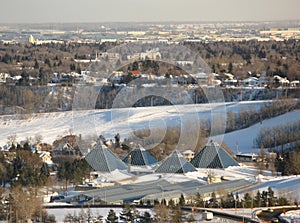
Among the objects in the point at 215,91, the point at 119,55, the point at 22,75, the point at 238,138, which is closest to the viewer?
the point at 238,138

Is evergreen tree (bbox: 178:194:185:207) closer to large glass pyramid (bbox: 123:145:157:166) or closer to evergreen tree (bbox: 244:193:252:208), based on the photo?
evergreen tree (bbox: 244:193:252:208)

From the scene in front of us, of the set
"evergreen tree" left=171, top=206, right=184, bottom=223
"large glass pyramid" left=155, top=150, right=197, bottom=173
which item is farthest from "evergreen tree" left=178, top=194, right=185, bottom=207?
"large glass pyramid" left=155, top=150, right=197, bottom=173

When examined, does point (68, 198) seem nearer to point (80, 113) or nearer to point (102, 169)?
point (102, 169)

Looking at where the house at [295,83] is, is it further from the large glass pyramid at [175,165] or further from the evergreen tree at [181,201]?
the evergreen tree at [181,201]

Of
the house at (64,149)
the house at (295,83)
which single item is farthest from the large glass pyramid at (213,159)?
the house at (295,83)

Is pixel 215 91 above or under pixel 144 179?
above

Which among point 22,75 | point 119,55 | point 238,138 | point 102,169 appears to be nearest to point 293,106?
point 238,138
